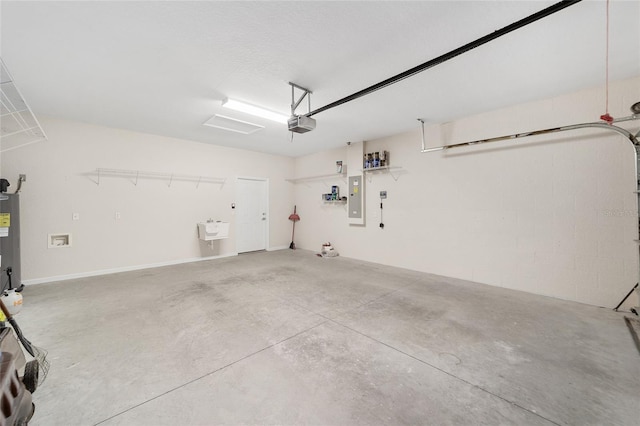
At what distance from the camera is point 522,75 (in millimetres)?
2854

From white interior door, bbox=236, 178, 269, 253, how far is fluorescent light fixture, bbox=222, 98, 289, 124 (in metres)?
3.19

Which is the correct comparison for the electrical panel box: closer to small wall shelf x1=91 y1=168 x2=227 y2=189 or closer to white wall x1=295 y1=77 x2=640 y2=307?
white wall x1=295 y1=77 x2=640 y2=307

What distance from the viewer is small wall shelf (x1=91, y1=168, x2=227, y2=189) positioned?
15.3 feet

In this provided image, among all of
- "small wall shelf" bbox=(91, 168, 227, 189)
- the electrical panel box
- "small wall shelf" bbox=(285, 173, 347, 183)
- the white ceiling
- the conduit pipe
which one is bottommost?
the electrical panel box

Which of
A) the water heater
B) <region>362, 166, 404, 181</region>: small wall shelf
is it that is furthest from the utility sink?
<region>362, 166, 404, 181</region>: small wall shelf

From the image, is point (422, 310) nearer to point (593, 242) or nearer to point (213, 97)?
point (593, 242)

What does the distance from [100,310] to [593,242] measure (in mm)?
6353

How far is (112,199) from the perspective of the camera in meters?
4.77

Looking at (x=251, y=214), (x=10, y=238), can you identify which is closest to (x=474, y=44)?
(x=251, y=214)

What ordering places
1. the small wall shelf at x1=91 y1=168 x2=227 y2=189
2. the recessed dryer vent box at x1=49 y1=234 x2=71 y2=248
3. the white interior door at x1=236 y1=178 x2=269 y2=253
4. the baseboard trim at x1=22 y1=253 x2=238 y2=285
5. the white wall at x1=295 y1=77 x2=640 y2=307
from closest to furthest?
the white wall at x1=295 y1=77 x2=640 y2=307 → the baseboard trim at x1=22 y1=253 x2=238 y2=285 → the recessed dryer vent box at x1=49 y1=234 x2=71 y2=248 → the small wall shelf at x1=91 y1=168 x2=227 y2=189 → the white interior door at x1=236 y1=178 x2=269 y2=253

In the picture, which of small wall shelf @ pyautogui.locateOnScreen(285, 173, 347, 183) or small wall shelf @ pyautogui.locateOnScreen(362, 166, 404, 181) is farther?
small wall shelf @ pyautogui.locateOnScreen(285, 173, 347, 183)

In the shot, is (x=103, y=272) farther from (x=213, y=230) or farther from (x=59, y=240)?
(x=213, y=230)

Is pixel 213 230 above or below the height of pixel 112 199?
below

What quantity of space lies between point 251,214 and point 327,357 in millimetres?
5348
